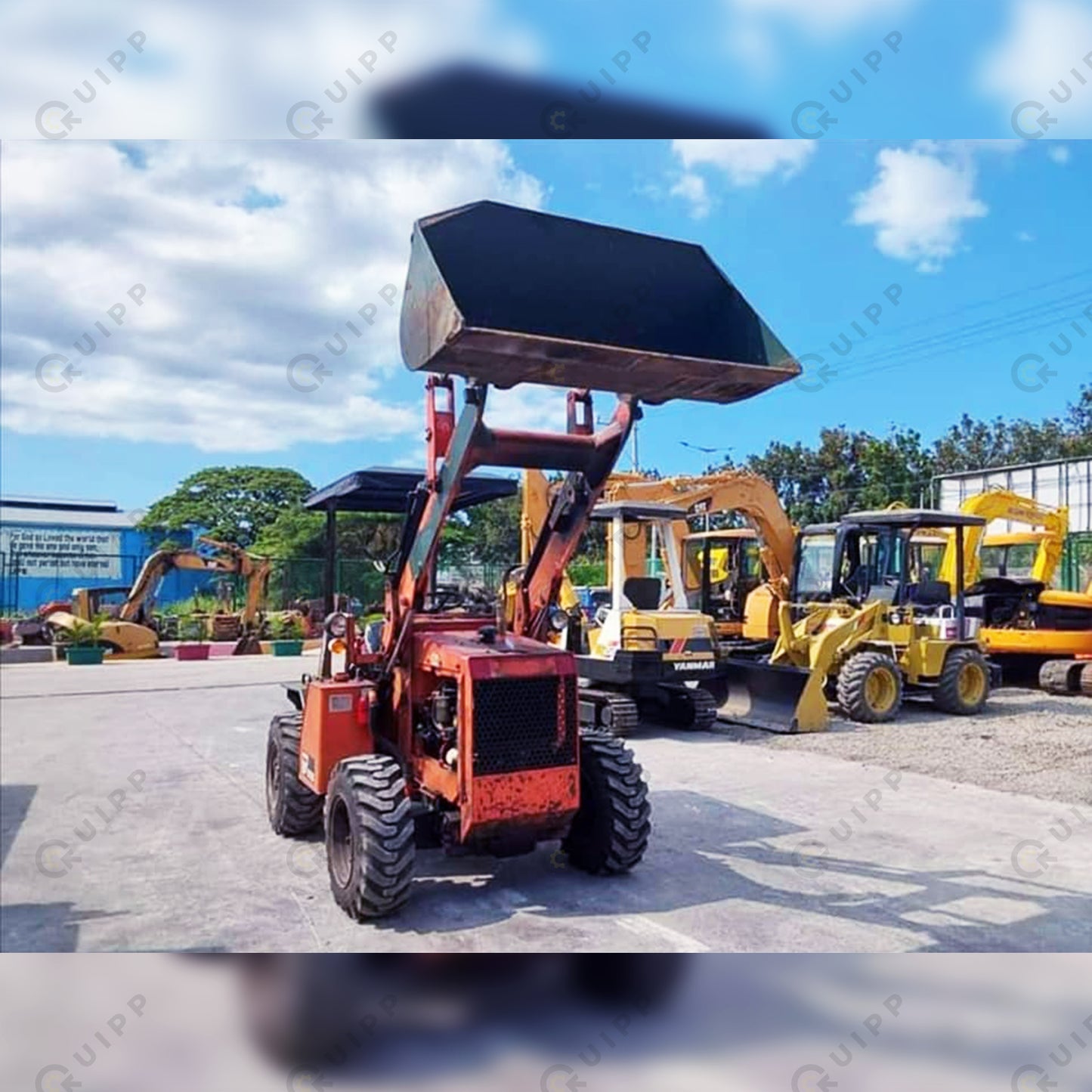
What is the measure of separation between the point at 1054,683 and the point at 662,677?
19.0 feet

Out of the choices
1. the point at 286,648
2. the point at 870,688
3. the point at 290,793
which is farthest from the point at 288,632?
the point at 290,793

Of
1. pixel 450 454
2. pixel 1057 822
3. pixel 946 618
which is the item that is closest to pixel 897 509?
pixel 946 618

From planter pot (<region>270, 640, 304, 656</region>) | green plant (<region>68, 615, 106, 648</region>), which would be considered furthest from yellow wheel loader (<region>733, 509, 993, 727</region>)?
planter pot (<region>270, 640, 304, 656</region>)

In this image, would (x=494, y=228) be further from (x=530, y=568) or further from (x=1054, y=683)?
(x=1054, y=683)

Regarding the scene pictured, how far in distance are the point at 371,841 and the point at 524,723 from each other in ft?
2.62

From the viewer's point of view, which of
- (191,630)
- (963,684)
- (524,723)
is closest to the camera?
(524,723)

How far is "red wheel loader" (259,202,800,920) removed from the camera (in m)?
3.72

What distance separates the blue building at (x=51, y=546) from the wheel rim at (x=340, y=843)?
1.74 meters

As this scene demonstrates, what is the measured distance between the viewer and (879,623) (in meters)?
10.3

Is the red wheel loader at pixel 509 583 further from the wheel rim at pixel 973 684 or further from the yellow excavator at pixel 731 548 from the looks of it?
the wheel rim at pixel 973 684

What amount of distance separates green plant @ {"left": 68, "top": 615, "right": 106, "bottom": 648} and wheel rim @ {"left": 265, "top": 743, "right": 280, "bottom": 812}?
33.1ft

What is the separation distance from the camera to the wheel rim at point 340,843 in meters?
4.27

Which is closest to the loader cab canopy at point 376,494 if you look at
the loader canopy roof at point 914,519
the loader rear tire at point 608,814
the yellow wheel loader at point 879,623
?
the loader rear tire at point 608,814

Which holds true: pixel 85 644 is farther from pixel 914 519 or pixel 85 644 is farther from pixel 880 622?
pixel 914 519
